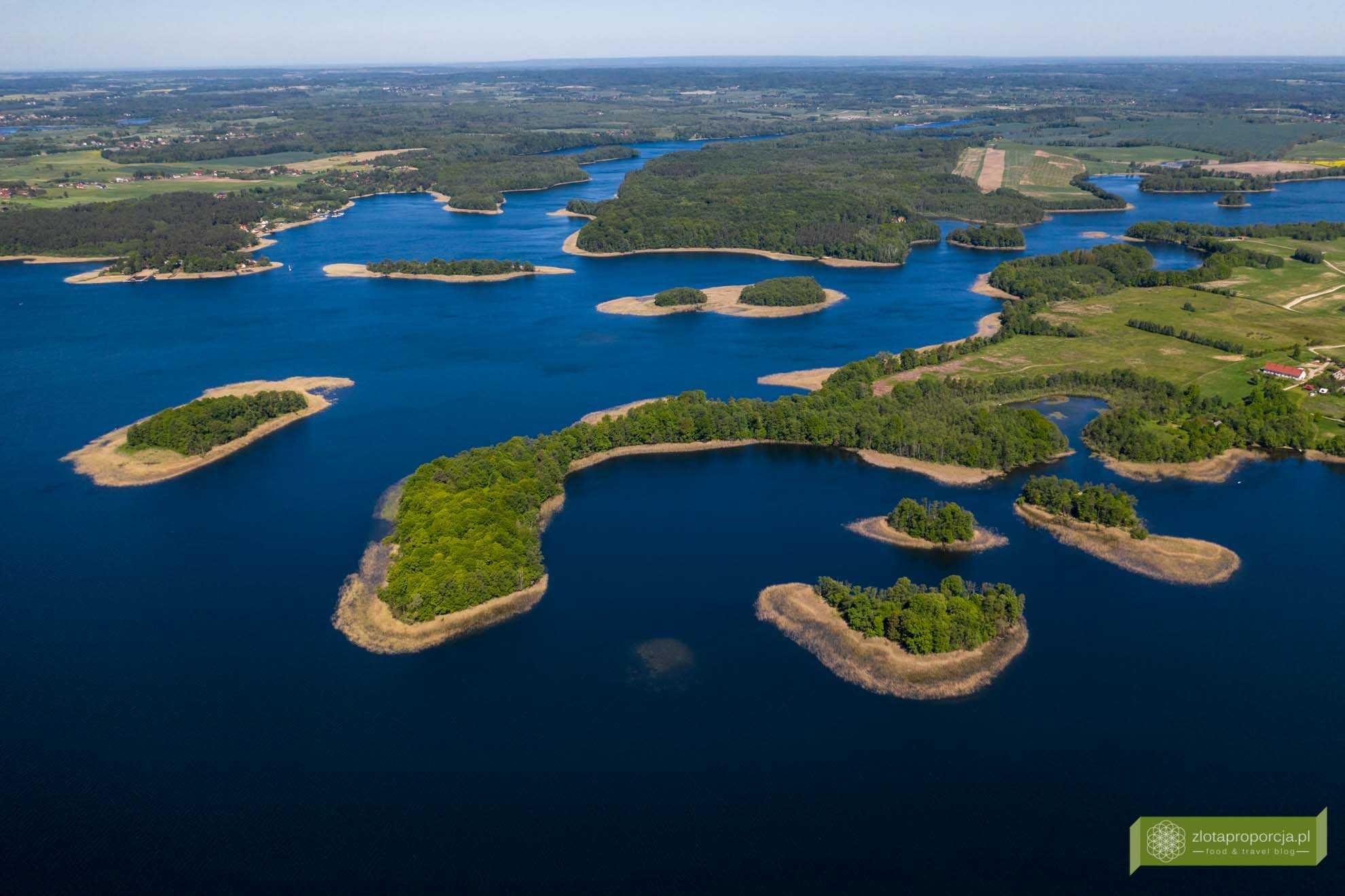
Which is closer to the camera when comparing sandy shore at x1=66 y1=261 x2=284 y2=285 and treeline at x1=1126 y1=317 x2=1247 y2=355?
treeline at x1=1126 y1=317 x2=1247 y2=355

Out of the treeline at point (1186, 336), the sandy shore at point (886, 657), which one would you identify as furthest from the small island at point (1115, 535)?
A: the treeline at point (1186, 336)

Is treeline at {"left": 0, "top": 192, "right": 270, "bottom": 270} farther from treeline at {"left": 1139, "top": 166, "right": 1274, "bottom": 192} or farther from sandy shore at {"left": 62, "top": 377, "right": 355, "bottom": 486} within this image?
treeline at {"left": 1139, "top": 166, "right": 1274, "bottom": 192}

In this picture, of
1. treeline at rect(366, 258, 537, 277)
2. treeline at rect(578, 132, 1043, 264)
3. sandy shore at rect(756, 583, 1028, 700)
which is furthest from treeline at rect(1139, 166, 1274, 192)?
sandy shore at rect(756, 583, 1028, 700)

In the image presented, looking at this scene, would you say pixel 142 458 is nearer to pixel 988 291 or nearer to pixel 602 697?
pixel 602 697

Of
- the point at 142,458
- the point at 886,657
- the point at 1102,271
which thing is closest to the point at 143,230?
the point at 142,458

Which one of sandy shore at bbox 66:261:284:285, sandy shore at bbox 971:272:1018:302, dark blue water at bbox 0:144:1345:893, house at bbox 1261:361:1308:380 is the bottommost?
dark blue water at bbox 0:144:1345:893

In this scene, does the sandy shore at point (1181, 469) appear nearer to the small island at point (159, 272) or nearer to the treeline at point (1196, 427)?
the treeline at point (1196, 427)

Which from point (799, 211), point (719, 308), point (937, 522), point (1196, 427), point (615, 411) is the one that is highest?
point (799, 211)

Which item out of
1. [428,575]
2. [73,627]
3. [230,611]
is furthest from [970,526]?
[73,627]
